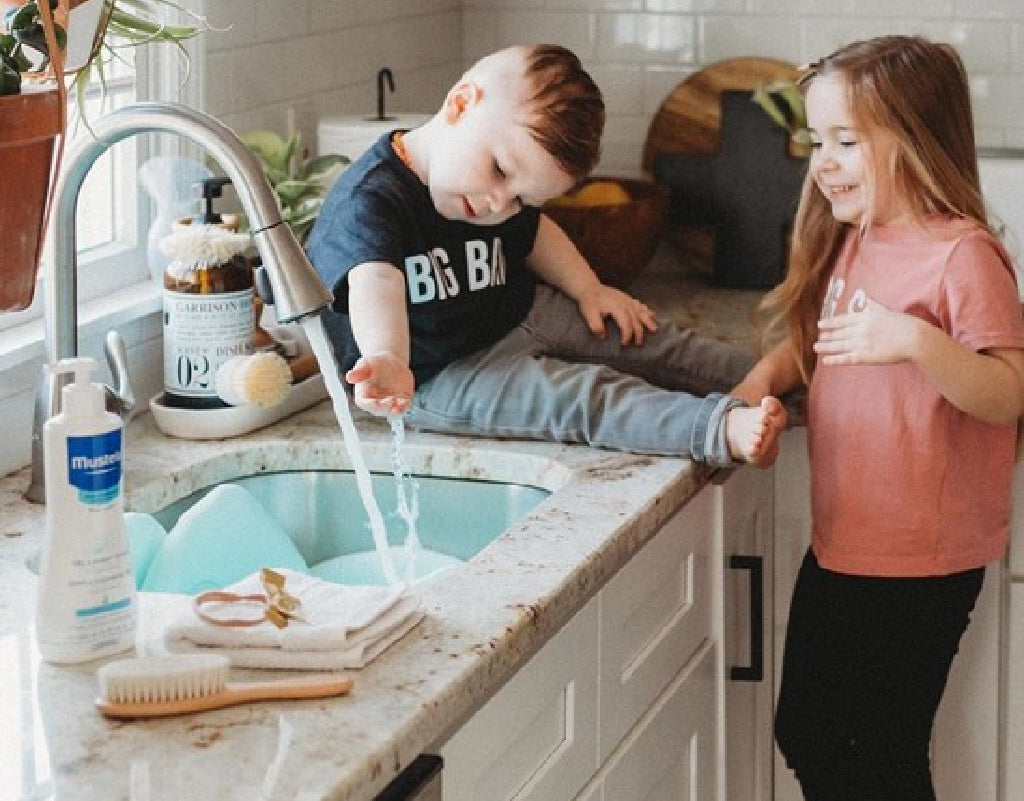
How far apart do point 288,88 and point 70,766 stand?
1529 millimetres

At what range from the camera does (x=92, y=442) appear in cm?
135

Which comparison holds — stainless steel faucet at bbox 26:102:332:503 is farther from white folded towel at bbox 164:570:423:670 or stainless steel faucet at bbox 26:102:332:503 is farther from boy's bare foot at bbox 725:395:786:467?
boy's bare foot at bbox 725:395:786:467

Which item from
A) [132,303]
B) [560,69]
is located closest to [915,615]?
[560,69]

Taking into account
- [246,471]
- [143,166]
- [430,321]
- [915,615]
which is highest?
[143,166]

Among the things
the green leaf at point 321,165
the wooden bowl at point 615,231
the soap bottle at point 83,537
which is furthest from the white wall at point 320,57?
the soap bottle at point 83,537

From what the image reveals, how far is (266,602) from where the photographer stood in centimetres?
146

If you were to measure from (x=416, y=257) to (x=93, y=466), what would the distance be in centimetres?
79

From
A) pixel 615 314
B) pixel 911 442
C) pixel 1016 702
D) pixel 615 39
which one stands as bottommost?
pixel 1016 702

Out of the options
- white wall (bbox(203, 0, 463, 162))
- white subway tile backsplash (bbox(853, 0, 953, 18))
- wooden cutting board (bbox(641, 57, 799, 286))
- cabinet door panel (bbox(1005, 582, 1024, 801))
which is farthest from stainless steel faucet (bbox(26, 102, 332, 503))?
white subway tile backsplash (bbox(853, 0, 953, 18))

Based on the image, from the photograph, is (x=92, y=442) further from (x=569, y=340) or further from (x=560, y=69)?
(x=569, y=340)

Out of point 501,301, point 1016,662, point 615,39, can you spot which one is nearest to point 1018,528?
point 1016,662

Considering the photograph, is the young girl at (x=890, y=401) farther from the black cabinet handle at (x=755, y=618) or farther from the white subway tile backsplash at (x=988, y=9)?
the white subway tile backsplash at (x=988, y=9)

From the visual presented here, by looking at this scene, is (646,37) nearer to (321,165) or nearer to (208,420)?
(321,165)

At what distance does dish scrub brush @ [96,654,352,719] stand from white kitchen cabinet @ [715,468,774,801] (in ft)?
2.91
